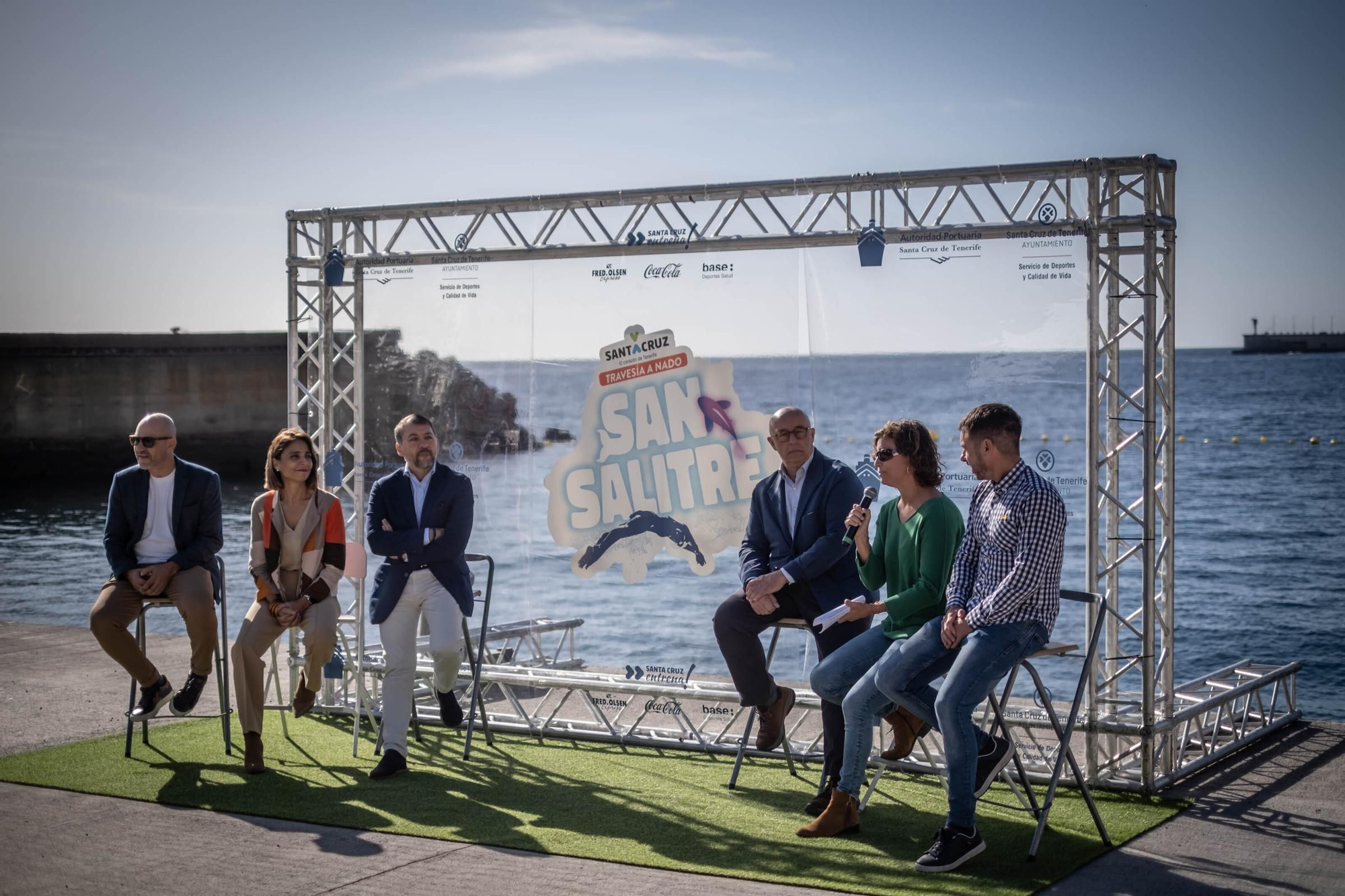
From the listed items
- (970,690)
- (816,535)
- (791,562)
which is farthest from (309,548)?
(970,690)

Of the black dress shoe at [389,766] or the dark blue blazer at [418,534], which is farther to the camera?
the dark blue blazer at [418,534]

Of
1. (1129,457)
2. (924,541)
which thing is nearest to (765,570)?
(924,541)

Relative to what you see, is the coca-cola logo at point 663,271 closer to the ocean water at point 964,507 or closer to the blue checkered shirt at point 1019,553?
the ocean water at point 964,507

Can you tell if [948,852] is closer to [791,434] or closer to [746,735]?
[746,735]

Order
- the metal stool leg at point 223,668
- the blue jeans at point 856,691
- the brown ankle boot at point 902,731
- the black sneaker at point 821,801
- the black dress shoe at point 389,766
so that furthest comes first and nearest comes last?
A: the metal stool leg at point 223,668, the black dress shoe at point 389,766, the black sneaker at point 821,801, the brown ankle boot at point 902,731, the blue jeans at point 856,691

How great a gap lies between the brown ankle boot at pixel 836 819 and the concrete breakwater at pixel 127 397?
111 ft

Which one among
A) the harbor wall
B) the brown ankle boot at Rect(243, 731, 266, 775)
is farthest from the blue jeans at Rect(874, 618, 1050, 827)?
the harbor wall

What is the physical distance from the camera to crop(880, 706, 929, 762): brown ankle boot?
516 centimetres

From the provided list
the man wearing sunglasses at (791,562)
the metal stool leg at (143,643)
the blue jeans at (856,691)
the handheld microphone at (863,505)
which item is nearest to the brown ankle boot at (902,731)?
the blue jeans at (856,691)

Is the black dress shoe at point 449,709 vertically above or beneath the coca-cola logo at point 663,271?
beneath

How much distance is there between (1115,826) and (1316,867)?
2.52ft

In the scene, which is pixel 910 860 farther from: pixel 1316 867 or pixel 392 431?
pixel 392 431

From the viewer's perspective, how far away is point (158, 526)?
632cm

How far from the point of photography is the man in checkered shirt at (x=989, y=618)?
4.48m
